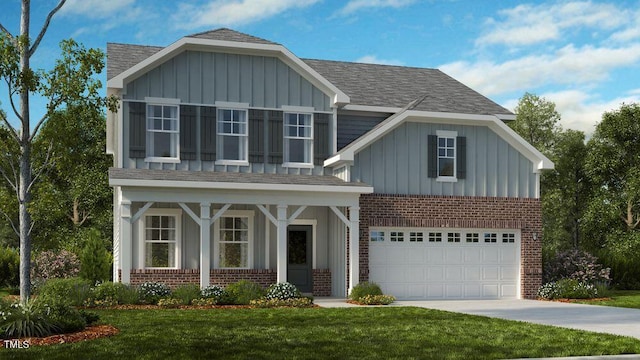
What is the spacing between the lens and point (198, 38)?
77.7 ft

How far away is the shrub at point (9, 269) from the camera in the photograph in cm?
3002

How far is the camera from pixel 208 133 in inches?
942

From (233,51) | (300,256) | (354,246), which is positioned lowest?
(300,256)

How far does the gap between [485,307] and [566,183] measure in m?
22.7

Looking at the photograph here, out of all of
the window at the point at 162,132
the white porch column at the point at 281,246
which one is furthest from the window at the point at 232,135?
the white porch column at the point at 281,246

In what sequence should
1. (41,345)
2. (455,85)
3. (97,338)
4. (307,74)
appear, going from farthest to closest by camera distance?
(455,85) → (307,74) → (97,338) → (41,345)

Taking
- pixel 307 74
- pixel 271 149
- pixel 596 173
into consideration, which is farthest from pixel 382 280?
pixel 596 173

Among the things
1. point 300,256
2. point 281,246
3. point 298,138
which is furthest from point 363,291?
point 298,138

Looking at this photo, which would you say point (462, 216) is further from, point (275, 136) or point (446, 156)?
point (275, 136)

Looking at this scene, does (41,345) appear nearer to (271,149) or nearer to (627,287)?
(271,149)

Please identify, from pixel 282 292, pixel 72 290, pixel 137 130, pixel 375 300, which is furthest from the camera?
pixel 137 130

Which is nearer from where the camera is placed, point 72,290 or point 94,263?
point 72,290

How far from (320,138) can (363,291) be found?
5.28 m

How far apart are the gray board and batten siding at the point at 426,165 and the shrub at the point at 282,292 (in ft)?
13.7
